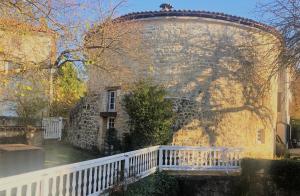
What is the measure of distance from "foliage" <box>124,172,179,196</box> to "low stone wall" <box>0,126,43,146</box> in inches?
199

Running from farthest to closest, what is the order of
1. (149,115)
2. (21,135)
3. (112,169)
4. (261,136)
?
(261,136) < (149,115) < (21,135) < (112,169)

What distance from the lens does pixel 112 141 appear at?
17.6 metres

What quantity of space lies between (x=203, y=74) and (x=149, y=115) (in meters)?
3.75

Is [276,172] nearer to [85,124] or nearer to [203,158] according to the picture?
[203,158]

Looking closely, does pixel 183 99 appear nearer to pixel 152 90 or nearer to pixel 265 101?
pixel 152 90

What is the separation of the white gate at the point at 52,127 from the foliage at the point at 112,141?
2798mm

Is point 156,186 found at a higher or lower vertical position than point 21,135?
lower

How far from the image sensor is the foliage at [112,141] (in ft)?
56.6

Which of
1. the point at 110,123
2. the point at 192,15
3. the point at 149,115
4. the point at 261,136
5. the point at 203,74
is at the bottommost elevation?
the point at 261,136

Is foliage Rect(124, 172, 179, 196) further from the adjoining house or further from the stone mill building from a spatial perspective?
the stone mill building

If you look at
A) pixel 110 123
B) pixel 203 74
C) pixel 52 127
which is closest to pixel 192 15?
pixel 203 74

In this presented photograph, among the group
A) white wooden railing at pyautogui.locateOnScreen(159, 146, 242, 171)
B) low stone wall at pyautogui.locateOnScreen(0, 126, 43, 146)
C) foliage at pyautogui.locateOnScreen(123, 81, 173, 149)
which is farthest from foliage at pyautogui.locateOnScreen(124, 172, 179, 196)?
low stone wall at pyautogui.locateOnScreen(0, 126, 43, 146)

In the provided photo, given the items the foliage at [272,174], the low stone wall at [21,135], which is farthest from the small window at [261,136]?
the low stone wall at [21,135]

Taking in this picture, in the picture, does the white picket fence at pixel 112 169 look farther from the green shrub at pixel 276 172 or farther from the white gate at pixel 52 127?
the white gate at pixel 52 127
